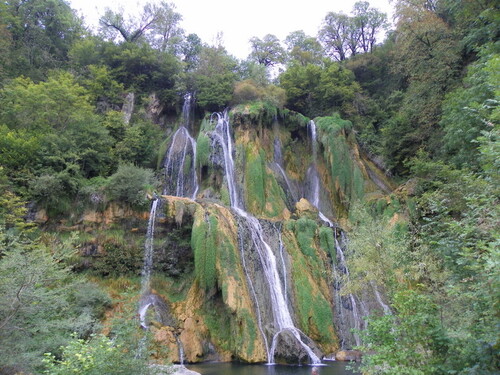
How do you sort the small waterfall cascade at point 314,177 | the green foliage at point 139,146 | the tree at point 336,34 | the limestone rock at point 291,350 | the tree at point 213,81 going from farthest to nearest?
the tree at point 336,34 < the tree at point 213,81 < the small waterfall cascade at point 314,177 < the green foliage at point 139,146 < the limestone rock at point 291,350

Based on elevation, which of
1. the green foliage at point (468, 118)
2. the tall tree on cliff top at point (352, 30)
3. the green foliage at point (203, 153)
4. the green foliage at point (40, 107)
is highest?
the tall tree on cliff top at point (352, 30)

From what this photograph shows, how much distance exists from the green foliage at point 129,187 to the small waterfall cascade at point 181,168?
15.8 feet

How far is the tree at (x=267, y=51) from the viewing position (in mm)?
40469

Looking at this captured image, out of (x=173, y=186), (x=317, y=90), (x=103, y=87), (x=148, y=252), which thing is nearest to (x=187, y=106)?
(x=103, y=87)

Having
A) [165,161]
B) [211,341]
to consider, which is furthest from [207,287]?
[165,161]

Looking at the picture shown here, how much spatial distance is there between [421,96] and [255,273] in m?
16.5

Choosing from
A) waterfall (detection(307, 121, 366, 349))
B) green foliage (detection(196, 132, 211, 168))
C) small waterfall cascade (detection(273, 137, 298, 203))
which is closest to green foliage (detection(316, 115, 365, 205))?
small waterfall cascade (detection(273, 137, 298, 203))

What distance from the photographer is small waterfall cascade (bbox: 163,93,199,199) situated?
83.0ft

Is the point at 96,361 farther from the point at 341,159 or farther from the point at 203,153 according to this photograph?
the point at 341,159

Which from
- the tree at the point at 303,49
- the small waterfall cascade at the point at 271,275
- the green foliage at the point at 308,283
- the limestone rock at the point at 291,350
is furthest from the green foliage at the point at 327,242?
the tree at the point at 303,49

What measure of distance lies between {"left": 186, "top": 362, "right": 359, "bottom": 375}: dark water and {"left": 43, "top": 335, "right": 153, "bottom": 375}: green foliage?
23.1 feet

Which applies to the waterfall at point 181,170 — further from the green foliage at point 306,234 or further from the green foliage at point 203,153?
the green foliage at point 306,234

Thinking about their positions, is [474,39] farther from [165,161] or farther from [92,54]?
[92,54]

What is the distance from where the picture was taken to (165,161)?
26766 millimetres
